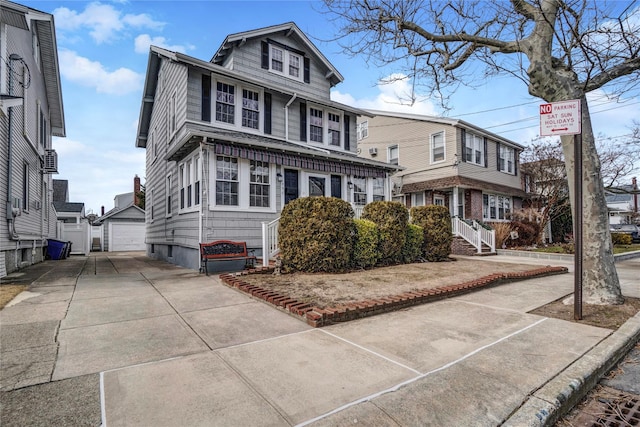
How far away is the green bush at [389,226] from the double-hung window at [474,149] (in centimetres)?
1020

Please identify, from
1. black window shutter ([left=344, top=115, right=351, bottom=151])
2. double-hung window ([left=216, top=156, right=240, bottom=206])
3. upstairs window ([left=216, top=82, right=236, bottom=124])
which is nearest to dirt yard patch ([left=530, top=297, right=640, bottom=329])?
double-hung window ([left=216, top=156, right=240, bottom=206])

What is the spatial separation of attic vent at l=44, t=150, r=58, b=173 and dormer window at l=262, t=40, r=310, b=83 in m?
9.90

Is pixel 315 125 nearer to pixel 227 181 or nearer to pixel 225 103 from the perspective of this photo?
pixel 225 103

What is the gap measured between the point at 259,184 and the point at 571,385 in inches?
345

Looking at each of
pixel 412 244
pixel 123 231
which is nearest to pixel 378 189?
pixel 412 244

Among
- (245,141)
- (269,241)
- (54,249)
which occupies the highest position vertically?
(245,141)

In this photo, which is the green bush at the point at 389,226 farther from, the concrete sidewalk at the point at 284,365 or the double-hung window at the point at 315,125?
the double-hung window at the point at 315,125

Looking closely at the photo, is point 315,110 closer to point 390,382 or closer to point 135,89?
point 135,89

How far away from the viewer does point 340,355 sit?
3.12 m

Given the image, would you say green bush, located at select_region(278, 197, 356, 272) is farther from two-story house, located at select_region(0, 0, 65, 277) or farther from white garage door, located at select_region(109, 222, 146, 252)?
white garage door, located at select_region(109, 222, 146, 252)

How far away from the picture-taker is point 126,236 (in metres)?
24.3

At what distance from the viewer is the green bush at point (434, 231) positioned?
10.1m

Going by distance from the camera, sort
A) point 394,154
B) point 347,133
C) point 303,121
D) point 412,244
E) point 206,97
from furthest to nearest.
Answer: point 394,154 → point 347,133 → point 303,121 → point 206,97 → point 412,244

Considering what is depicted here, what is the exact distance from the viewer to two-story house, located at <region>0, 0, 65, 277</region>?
305 inches
